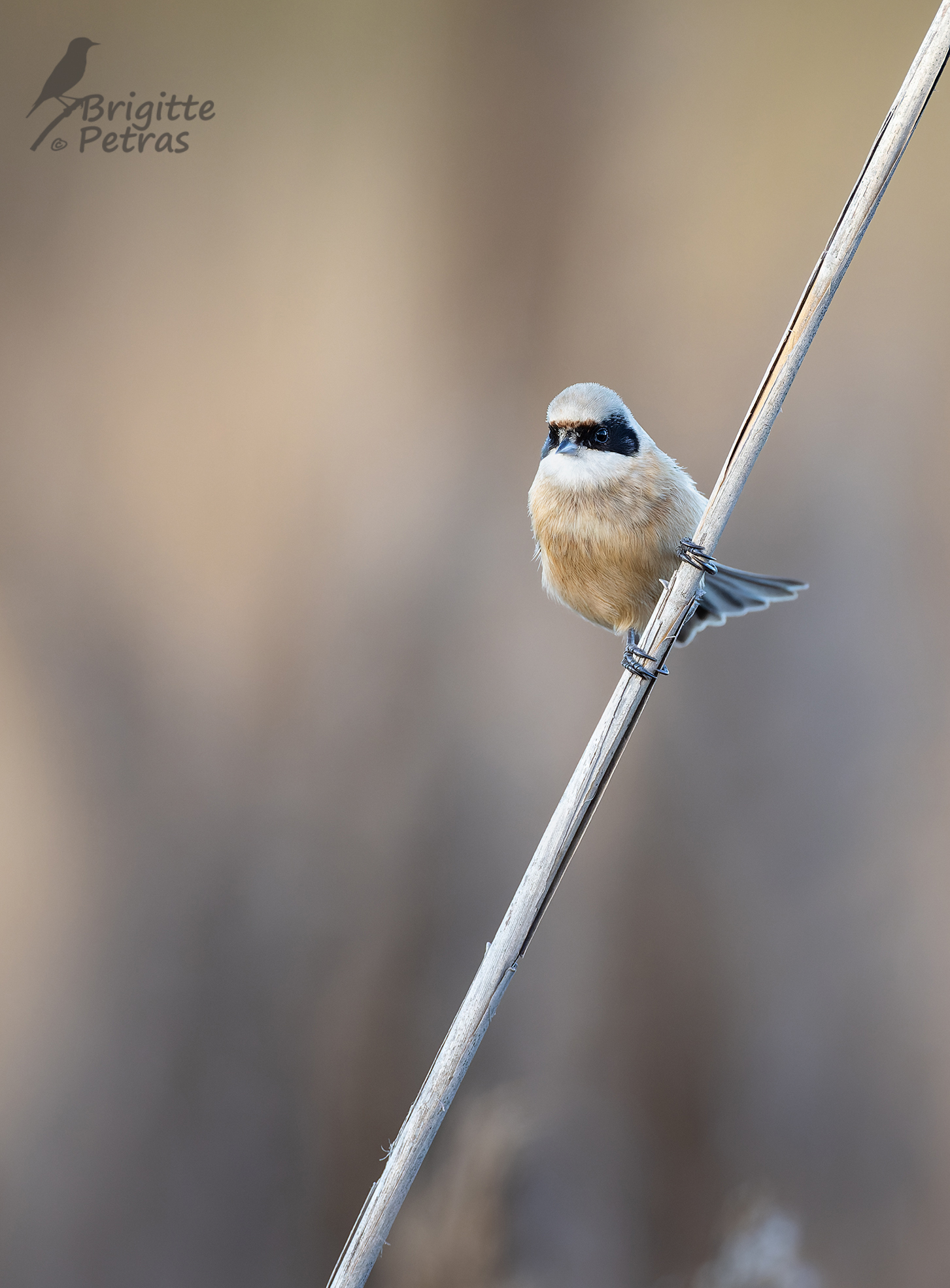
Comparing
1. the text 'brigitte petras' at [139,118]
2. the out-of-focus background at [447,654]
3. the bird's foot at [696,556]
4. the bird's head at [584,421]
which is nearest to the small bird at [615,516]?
the bird's head at [584,421]

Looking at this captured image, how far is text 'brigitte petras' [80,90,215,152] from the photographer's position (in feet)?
3.70

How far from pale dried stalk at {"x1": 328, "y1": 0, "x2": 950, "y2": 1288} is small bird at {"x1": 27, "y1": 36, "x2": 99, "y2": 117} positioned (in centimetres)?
109

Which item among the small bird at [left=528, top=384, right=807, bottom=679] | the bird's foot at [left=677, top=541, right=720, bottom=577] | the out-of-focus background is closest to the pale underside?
the small bird at [left=528, top=384, right=807, bottom=679]

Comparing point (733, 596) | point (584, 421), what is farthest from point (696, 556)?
point (733, 596)

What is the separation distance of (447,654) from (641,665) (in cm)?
72

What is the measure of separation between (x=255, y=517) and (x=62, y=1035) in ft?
2.47

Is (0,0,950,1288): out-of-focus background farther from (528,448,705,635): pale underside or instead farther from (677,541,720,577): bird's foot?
(677,541,720,577): bird's foot

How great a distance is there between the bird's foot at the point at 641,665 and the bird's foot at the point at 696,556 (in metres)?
0.07

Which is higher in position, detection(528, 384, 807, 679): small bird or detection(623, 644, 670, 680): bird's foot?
detection(528, 384, 807, 679): small bird

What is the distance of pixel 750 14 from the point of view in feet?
3.76

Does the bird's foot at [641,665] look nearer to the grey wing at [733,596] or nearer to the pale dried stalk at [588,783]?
the pale dried stalk at [588,783]

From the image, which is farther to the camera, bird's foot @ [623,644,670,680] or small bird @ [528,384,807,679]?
small bird @ [528,384,807,679]

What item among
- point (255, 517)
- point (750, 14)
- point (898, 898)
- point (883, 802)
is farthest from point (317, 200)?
point (898, 898)

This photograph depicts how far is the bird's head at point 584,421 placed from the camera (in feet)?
2.41
